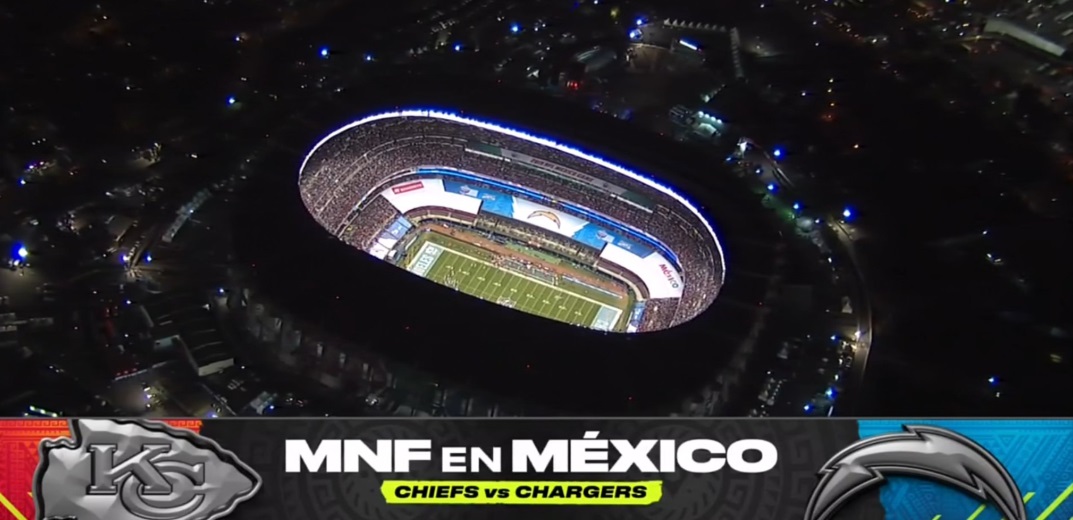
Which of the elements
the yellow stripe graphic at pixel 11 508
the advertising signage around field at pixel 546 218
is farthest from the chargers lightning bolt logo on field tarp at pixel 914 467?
the yellow stripe graphic at pixel 11 508

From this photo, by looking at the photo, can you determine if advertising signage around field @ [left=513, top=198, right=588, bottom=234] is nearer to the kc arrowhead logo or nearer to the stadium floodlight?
the stadium floodlight

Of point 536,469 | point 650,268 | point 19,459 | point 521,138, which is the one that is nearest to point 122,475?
point 19,459

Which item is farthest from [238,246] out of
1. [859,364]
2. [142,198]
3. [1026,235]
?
[1026,235]

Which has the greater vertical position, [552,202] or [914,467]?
[552,202]

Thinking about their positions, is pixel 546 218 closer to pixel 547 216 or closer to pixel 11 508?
pixel 547 216

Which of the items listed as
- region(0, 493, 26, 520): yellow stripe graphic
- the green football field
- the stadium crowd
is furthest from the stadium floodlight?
region(0, 493, 26, 520): yellow stripe graphic

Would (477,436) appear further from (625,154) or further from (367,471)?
(625,154)

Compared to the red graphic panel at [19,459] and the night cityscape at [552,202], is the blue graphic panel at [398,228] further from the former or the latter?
the red graphic panel at [19,459]
